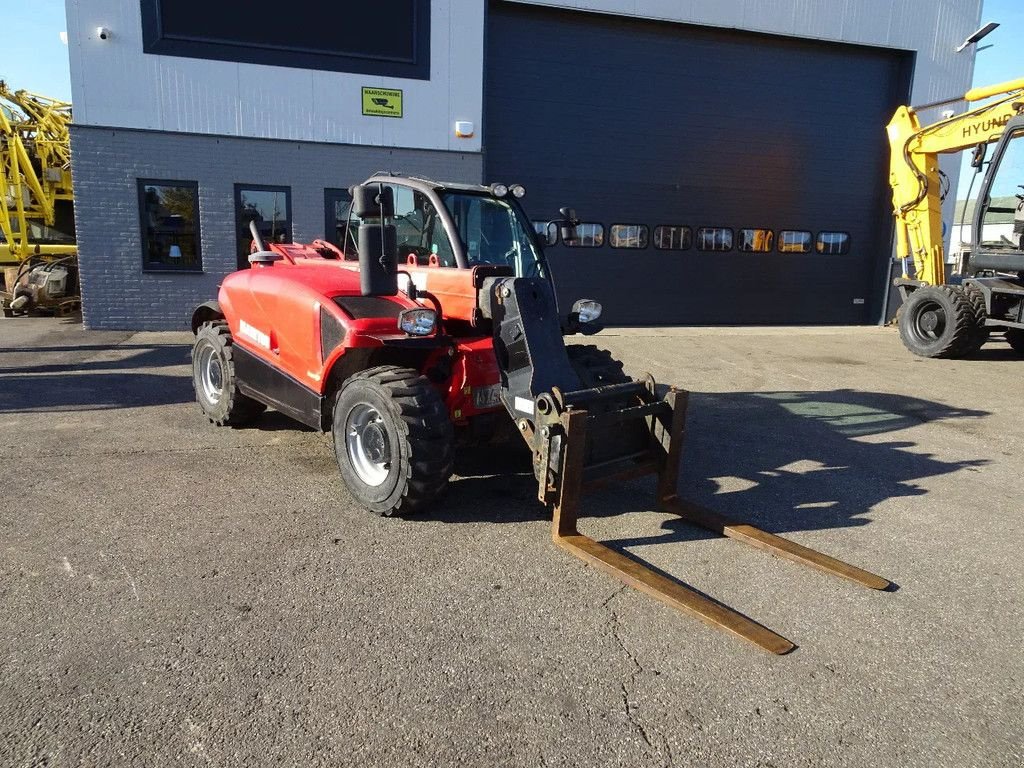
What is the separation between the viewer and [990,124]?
11.5 metres

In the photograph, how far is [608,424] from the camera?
4.31m

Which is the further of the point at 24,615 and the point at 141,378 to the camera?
Result: the point at 141,378

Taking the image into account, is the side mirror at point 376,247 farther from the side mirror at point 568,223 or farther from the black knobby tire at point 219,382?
the black knobby tire at point 219,382

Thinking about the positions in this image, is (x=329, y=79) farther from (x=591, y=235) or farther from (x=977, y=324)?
(x=977, y=324)

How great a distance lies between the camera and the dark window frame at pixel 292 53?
37.9ft

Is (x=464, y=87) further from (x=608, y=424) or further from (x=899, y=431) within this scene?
(x=608, y=424)

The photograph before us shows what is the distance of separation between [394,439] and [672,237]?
41.6ft

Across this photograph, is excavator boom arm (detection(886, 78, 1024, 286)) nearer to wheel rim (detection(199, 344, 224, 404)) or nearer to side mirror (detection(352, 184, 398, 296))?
side mirror (detection(352, 184, 398, 296))

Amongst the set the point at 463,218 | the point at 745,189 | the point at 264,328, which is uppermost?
the point at 745,189

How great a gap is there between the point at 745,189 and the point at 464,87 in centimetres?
683

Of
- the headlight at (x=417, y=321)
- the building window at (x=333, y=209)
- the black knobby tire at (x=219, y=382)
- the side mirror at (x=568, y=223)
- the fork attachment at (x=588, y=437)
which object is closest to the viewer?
the fork attachment at (x=588, y=437)

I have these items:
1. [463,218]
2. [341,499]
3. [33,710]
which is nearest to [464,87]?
[463,218]

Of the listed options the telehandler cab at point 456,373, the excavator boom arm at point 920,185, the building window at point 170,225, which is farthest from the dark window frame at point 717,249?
the telehandler cab at point 456,373

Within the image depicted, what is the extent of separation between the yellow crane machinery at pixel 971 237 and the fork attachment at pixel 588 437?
29.9 ft
